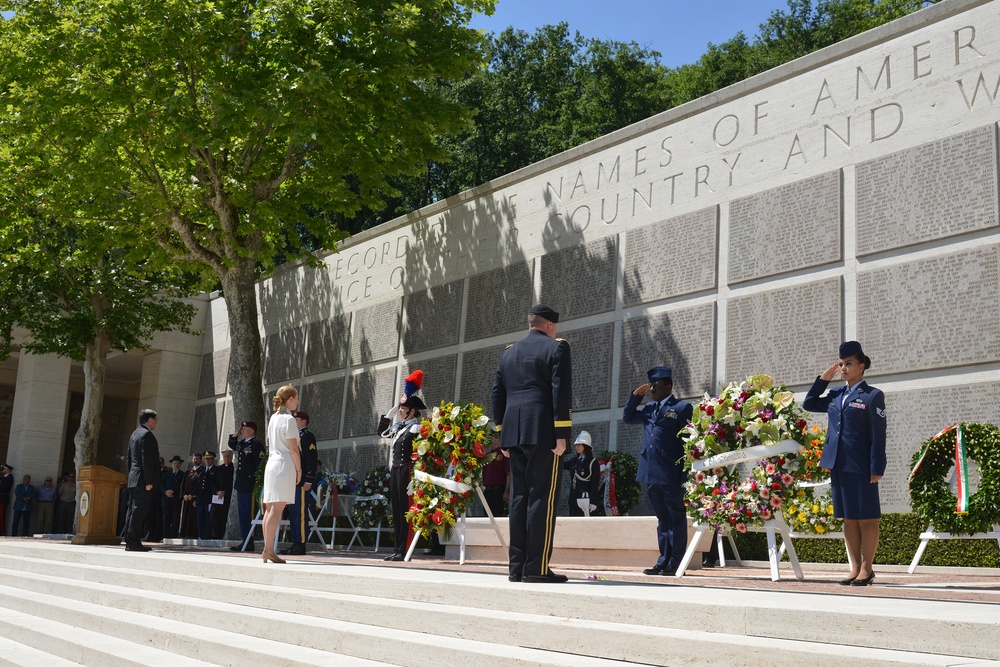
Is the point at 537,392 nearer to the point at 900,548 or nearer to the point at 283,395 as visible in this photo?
the point at 283,395

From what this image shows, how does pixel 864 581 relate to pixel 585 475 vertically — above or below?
below

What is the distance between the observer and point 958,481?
798cm

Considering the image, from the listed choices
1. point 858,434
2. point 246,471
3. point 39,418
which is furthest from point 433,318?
point 39,418

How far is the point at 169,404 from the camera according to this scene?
2381 cm

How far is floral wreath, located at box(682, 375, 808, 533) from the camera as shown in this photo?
7.08 metres

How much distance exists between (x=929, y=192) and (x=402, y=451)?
629 centimetres

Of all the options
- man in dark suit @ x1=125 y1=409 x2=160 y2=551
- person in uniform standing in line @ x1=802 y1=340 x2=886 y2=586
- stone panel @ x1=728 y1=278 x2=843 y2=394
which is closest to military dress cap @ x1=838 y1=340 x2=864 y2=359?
person in uniform standing in line @ x1=802 y1=340 x2=886 y2=586

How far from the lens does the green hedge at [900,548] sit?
912cm

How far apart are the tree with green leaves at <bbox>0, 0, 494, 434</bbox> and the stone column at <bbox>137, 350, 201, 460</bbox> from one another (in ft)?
24.8

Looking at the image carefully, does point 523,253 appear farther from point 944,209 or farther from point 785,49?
point 785,49

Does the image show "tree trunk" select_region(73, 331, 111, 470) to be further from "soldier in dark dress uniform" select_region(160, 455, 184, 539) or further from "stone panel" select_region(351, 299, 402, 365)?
"stone panel" select_region(351, 299, 402, 365)

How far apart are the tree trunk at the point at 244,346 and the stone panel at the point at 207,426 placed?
630 centimetres

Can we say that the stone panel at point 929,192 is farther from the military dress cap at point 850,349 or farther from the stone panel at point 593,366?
the military dress cap at point 850,349

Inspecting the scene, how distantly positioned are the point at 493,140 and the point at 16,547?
20466 mm
